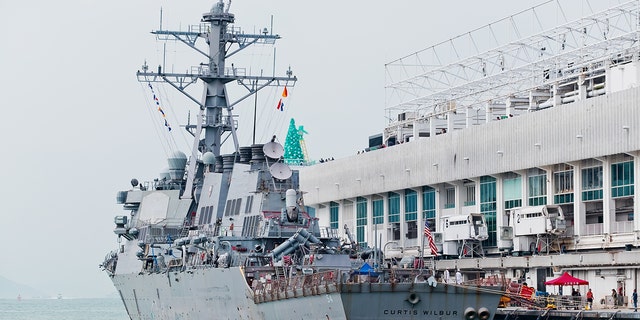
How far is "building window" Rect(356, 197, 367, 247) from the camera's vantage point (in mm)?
95562

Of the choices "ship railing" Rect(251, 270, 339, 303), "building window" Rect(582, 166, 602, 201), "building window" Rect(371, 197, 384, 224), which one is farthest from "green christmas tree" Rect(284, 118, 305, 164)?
"ship railing" Rect(251, 270, 339, 303)

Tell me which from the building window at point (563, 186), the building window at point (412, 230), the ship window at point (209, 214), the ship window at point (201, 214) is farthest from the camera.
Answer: the building window at point (412, 230)

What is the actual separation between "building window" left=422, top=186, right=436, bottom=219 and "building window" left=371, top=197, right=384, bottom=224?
6098 millimetres

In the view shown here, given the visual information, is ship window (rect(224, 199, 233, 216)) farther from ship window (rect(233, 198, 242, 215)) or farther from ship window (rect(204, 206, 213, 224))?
ship window (rect(204, 206, 213, 224))

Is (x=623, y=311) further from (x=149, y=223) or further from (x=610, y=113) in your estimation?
(x=149, y=223)

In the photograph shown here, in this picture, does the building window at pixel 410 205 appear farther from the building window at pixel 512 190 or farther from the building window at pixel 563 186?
the building window at pixel 563 186

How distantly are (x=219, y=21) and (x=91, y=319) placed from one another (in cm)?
6525

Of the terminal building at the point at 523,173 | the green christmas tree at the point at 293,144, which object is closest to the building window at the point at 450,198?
the terminal building at the point at 523,173

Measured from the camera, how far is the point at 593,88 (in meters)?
75.8

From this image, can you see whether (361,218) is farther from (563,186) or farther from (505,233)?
(563,186)

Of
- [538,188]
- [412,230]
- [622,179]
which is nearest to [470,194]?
[412,230]

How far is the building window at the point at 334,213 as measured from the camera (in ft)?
328

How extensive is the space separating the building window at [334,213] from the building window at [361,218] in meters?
3.31

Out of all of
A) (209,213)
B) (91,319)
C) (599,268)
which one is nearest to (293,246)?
(209,213)
